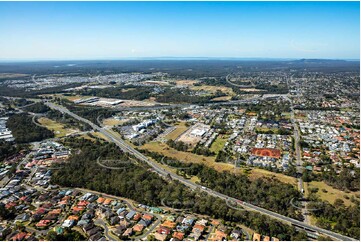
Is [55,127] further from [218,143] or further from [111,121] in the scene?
[218,143]

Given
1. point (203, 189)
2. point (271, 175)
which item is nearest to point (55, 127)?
point (203, 189)

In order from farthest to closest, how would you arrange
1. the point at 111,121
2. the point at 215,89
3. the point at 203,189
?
the point at 215,89
the point at 111,121
the point at 203,189

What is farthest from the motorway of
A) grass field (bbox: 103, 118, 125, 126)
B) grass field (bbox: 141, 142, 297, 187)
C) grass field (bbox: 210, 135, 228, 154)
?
grass field (bbox: 210, 135, 228, 154)

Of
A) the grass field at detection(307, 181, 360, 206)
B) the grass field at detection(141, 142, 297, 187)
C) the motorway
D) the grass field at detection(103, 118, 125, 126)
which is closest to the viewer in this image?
the motorway

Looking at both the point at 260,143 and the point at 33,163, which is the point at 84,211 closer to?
the point at 33,163

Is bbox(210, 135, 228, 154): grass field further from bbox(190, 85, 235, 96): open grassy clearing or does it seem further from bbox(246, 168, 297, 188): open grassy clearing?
bbox(190, 85, 235, 96): open grassy clearing

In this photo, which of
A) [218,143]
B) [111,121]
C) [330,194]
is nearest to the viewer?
[330,194]
